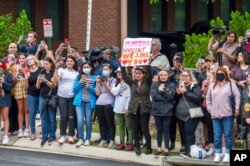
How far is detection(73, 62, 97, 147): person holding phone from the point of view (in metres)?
15.4

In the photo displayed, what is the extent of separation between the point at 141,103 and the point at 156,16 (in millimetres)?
18363

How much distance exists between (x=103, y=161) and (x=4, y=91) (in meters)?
3.09

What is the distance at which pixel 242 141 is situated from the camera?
14508 millimetres

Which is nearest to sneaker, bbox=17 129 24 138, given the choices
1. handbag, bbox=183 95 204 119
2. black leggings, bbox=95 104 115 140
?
black leggings, bbox=95 104 115 140

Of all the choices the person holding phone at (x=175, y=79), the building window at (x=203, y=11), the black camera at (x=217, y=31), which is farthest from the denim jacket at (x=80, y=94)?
the building window at (x=203, y=11)

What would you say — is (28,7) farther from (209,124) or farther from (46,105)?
(209,124)

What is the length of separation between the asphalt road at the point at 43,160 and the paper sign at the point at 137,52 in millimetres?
1918

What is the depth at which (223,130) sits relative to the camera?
538 inches

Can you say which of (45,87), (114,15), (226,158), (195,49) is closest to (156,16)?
(114,15)

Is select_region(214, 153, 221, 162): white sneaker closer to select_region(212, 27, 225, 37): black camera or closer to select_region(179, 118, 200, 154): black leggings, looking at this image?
select_region(179, 118, 200, 154): black leggings

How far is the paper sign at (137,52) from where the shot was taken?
14500 millimetres

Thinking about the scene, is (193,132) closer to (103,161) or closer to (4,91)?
(103,161)

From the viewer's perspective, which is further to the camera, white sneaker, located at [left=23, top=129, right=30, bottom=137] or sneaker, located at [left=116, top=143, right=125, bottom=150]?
white sneaker, located at [left=23, top=129, right=30, bottom=137]

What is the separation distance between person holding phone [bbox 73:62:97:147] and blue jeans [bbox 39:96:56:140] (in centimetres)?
61
